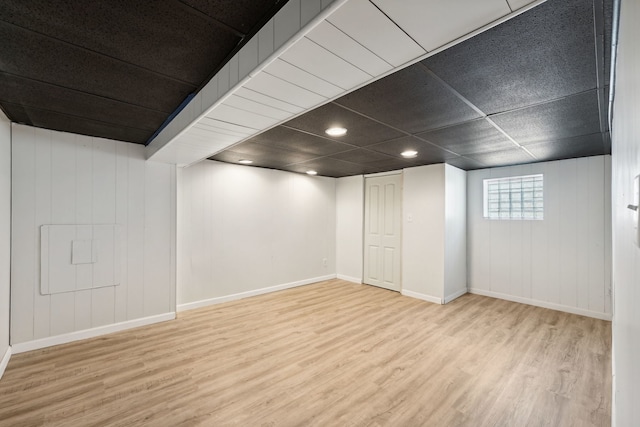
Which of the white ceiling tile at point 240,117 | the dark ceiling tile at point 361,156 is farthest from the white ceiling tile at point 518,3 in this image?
the dark ceiling tile at point 361,156

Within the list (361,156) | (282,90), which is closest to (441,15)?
(282,90)

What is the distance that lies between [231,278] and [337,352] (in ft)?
7.85

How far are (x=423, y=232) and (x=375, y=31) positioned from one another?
4.09 m

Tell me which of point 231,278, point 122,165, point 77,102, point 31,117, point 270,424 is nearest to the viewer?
point 270,424

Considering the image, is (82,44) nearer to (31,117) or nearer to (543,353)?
(31,117)

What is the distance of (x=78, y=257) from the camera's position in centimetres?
311

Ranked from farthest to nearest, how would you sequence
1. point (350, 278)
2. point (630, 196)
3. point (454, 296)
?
point (350, 278) → point (454, 296) → point (630, 196)

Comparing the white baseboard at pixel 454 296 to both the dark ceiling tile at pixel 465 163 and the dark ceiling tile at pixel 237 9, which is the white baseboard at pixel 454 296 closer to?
the dark ceiling tile at pixel 465 163

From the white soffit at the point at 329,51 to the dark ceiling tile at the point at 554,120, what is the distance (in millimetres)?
1624

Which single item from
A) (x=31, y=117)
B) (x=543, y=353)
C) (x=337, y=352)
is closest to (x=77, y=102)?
(x=31, y=117)

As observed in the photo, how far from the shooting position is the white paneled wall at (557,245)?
12.6 feet

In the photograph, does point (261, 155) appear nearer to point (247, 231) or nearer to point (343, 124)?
point (247, 231)

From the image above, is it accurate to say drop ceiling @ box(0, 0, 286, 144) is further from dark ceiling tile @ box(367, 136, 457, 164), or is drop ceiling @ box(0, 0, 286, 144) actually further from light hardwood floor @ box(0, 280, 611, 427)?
light hardwood floor @ box(0, 280, 611, 427)

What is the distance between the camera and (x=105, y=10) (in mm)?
1279
